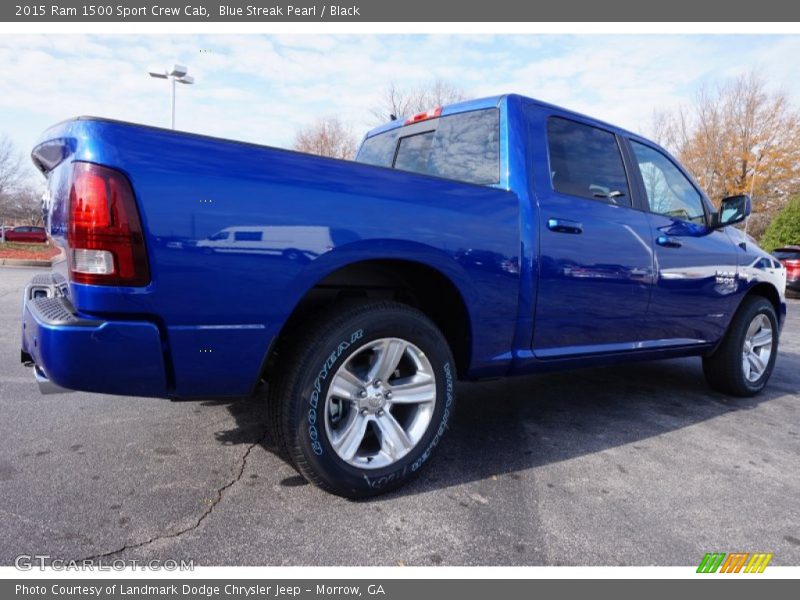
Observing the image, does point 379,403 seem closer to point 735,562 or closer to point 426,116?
point 735,562

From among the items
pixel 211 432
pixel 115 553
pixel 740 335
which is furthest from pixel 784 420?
pixel 115 553

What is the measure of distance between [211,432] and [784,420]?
391 cm

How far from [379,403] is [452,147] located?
165 centimetres

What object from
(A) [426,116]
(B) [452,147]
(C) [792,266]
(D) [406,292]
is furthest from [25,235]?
(C) [792,266]

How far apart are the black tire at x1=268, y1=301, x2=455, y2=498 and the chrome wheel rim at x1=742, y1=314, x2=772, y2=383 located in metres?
3.23

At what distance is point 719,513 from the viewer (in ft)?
7.50

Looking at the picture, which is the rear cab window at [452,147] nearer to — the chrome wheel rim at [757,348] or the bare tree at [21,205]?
the chrome wheel rim at [757,348]

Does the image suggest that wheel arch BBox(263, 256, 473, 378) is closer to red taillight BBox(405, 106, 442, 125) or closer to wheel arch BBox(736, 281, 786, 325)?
red taillight BBox(405, 106, 442, 125)

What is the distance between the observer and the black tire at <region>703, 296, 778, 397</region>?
13.3 feet

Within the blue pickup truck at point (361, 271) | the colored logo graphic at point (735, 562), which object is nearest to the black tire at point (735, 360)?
the blue pickup truck at point (361, 271)

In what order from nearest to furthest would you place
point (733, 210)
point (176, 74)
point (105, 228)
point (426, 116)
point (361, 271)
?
point (105, 228) < point (361, 271) < point (426, 116) < point (733, 210) < point (176, 74)

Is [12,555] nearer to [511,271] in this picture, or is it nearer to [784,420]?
[511,271]

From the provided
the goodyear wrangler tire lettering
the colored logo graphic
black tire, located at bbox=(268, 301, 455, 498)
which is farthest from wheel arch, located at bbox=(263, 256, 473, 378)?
the colored logo graphic

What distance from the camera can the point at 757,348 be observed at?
4305 mm
